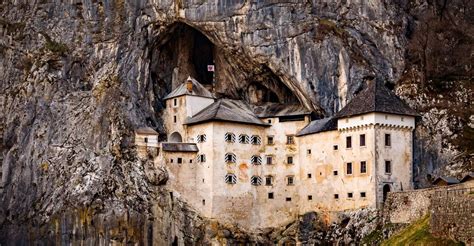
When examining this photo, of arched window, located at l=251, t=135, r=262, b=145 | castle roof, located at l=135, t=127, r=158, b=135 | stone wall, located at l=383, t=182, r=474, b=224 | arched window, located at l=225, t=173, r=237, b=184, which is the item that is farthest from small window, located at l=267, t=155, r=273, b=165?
stone wall, located at l=383, t=182, r=474, b=224

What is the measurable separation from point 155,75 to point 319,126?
21.5 m

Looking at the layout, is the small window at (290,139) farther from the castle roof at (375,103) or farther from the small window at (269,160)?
the castle roof at (375,103)

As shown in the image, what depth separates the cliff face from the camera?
10175 cm

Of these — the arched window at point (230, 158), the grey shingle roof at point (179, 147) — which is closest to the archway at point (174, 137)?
the grey shingle roof at point (179, 147)

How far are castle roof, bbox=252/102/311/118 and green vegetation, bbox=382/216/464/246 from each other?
25754 millimetres

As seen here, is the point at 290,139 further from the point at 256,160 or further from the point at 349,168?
the point at 349,168

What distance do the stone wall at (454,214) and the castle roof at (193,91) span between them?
41.9m

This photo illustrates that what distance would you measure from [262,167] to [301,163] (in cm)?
459

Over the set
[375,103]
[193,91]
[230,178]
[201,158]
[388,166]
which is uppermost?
[193,91]

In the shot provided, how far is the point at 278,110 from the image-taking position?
108 meters

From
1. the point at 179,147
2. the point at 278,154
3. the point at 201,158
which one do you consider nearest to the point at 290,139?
the point at 278,154

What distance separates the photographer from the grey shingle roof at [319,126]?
329 ft

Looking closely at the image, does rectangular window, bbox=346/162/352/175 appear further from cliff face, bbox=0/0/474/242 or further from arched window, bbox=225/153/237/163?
arched window, bbox=225/153/237/163

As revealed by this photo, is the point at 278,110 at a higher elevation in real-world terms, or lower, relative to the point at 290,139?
higher
